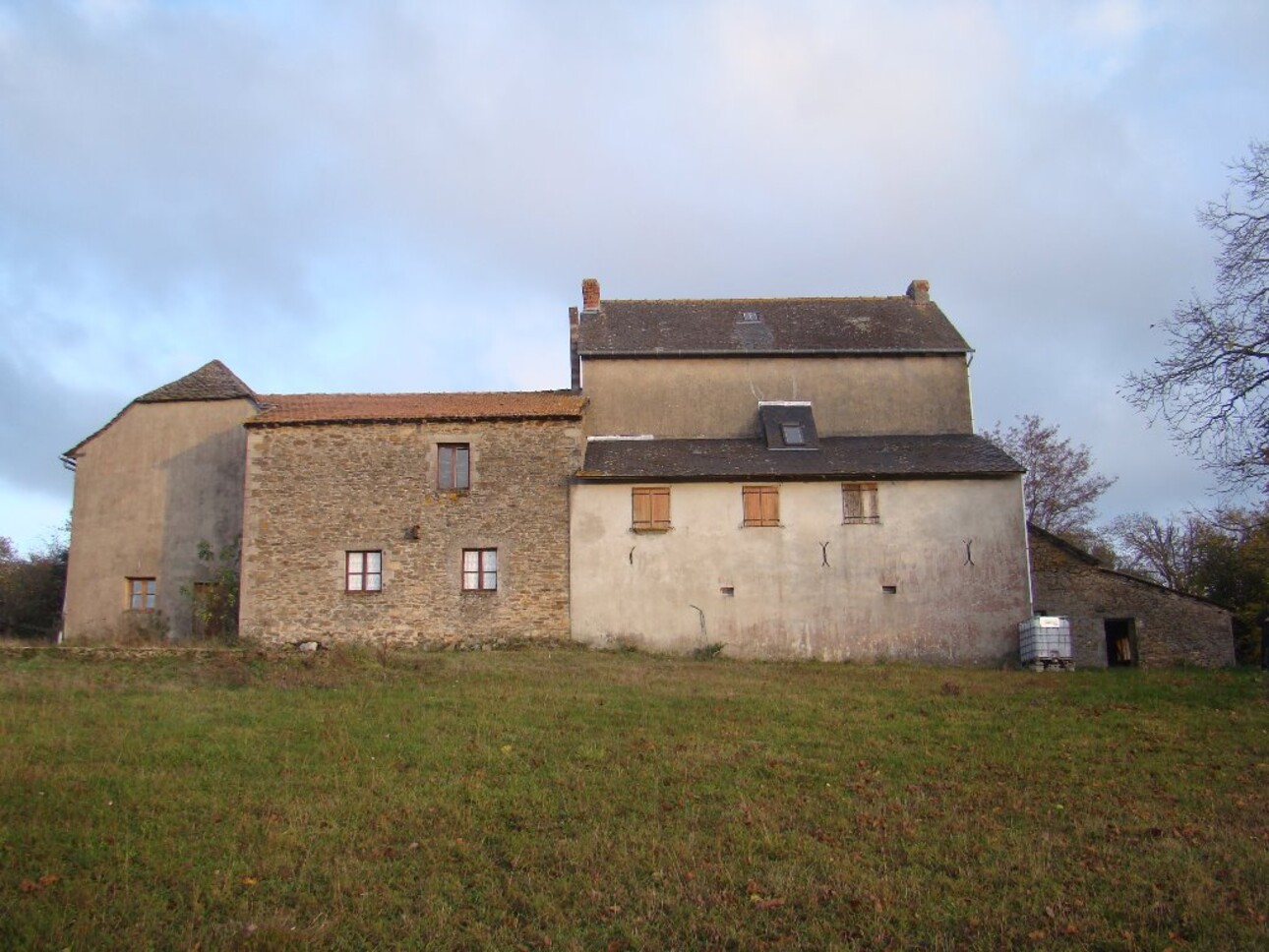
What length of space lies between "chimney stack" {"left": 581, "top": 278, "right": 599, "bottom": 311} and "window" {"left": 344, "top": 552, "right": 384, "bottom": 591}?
1032cm

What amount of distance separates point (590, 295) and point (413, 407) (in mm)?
7419

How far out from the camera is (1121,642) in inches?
1096

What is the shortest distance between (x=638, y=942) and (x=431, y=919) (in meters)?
1.79

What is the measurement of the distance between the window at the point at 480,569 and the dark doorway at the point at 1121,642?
50.8ft

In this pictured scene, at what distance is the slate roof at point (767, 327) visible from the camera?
3070cm

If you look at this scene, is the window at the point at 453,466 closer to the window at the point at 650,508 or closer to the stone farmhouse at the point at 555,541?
the stone farmhouse at the point at 555,541

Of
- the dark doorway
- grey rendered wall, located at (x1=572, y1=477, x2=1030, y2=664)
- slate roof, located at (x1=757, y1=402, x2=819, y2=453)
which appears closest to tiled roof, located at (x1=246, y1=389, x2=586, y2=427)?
grey rendered wall, located at (x1=572, y1=477, x2=1030, y2=664)

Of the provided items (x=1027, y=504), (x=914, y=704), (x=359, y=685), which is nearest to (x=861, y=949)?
(x=914, y=704)

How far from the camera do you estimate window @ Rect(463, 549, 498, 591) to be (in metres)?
26.6

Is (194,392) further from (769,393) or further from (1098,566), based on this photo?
(1098,566)

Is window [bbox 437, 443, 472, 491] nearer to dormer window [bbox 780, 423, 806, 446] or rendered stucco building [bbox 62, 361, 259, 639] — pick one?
rendered stucco building [bbox 62, 361, 259, 639]

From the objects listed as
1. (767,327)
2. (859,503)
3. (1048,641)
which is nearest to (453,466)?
(859,503)

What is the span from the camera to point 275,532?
87.8ft

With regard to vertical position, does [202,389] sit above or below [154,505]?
above
